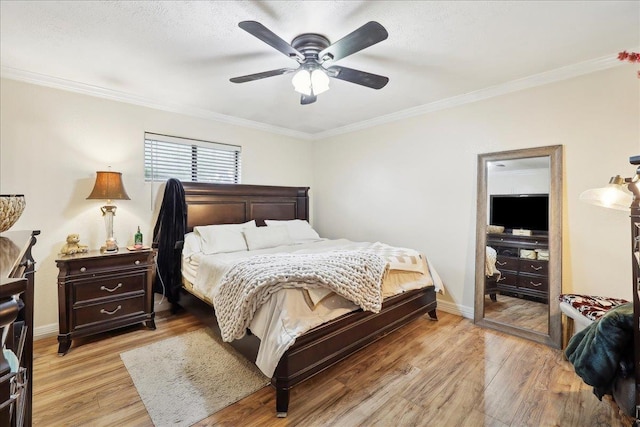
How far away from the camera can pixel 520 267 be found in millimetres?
3010

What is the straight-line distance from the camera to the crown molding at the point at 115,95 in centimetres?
269

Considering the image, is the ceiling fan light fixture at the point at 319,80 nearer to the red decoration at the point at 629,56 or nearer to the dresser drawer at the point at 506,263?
the red decoration at the point at 629,56

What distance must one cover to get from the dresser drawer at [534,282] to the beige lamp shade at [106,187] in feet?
13.4

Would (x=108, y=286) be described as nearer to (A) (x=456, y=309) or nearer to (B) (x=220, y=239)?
(B) (x=220, y=239)

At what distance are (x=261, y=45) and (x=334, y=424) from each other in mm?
2655

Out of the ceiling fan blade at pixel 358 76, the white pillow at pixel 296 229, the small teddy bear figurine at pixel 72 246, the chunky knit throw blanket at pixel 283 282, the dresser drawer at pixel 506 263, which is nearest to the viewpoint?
the chunky knit throw blanket at pixel 283 282

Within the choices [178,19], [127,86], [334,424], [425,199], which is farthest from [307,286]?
[127,86]

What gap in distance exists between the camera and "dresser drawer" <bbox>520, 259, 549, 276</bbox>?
111 inches

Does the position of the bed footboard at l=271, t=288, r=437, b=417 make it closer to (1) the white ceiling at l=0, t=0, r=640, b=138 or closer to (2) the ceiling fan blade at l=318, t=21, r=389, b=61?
(2) the ceiling fan blade at l=318, t=21, r=389, b=61

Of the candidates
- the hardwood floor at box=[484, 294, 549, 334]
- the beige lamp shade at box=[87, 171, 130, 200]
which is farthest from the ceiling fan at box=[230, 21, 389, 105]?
the hardwood floor at box=[484, 294, 549, 334]

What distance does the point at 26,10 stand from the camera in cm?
188

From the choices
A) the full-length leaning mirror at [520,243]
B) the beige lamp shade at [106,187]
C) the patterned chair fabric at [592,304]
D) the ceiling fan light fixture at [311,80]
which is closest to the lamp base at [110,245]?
the beige lamp shade at [106,187]

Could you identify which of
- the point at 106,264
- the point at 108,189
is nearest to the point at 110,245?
the point at 106,264

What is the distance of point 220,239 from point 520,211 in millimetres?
3198
